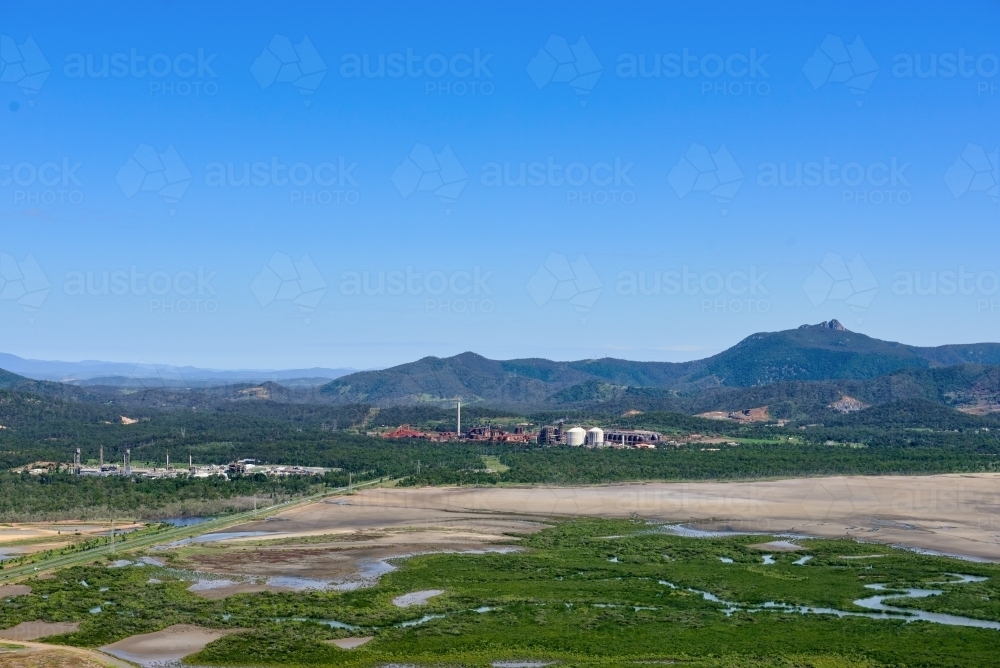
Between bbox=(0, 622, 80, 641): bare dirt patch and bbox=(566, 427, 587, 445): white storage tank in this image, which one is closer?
bbox=(0, 622, 80, 641): bare dirt patch

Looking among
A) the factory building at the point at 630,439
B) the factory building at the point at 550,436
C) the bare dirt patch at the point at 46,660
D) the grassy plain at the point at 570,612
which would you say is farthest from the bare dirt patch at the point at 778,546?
the factory building at the point at 550,436

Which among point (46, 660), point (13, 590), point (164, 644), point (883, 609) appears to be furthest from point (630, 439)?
point (46, 660)

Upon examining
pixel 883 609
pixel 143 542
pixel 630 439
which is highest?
pixel 630 439

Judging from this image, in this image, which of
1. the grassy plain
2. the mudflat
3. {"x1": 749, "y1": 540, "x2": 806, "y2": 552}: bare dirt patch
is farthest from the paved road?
{"x1": 749, "y1": 540, "x2": 806, "y2": 552}: bare dirt patch

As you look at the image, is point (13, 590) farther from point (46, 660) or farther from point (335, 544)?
point (335, 544)

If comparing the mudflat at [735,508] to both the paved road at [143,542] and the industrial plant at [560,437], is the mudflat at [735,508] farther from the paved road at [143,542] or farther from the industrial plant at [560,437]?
the industrial plant at [560,437]

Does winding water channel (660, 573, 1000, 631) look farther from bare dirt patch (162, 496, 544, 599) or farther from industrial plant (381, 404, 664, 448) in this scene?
industrial plant (381, 404, 664, 448)

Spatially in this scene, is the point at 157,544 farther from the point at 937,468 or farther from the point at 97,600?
the point at 937,468
